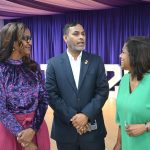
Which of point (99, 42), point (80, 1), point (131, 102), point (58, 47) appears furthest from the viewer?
point (58, 47)

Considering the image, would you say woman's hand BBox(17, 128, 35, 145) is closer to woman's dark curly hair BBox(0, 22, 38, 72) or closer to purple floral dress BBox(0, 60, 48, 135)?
purple floral dress BBox(0, 60, 48, 135)

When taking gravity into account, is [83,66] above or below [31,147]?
above

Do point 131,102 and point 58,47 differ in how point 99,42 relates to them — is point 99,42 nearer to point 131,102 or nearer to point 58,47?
point 58,47

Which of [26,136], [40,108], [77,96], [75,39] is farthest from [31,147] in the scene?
[75,39]

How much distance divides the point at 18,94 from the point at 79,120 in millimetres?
623

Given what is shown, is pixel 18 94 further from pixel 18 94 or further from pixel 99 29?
pixel 99 29

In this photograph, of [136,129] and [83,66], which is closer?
[136,129]

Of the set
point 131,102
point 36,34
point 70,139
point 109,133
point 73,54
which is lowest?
point 109,133

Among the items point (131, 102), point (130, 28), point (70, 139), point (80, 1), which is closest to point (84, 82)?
point (70, 139)

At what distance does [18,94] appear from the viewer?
191cm

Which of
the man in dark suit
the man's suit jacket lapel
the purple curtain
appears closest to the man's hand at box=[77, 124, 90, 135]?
the man in dark suit

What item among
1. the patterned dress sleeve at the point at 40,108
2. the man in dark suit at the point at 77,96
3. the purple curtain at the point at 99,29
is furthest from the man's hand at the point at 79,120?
the purple curtain at the point at 99,29

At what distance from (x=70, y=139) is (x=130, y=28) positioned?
450 centimetres

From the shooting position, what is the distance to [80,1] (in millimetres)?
5660
